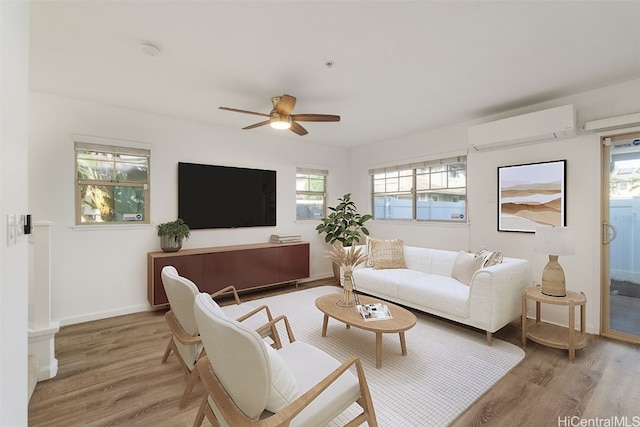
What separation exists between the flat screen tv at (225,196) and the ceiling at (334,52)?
1.03 metres

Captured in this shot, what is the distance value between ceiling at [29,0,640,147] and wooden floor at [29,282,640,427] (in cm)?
262

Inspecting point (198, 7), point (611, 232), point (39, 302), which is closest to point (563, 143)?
point (611, 232)

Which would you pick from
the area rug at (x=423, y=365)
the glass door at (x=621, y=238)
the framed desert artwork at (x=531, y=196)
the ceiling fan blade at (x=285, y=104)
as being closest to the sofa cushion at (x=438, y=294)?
the area rug at (x=423, y=365)

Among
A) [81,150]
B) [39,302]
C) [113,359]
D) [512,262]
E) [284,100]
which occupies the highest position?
[284,100]

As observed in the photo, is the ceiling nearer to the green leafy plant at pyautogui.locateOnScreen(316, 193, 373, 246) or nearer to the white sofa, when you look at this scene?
the white sofa

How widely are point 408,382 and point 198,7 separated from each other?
3.04m

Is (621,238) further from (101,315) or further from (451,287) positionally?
(101,315)

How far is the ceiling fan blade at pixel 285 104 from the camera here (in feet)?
9.02

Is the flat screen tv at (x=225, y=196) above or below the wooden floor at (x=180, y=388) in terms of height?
above

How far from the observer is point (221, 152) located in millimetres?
4438

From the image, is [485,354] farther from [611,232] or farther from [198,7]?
[198,7]

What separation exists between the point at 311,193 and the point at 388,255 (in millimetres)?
2032

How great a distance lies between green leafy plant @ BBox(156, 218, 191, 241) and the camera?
3758 millimetres

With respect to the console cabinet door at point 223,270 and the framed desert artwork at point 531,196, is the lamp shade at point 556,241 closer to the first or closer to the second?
the framed desert artwork at point 531,196
